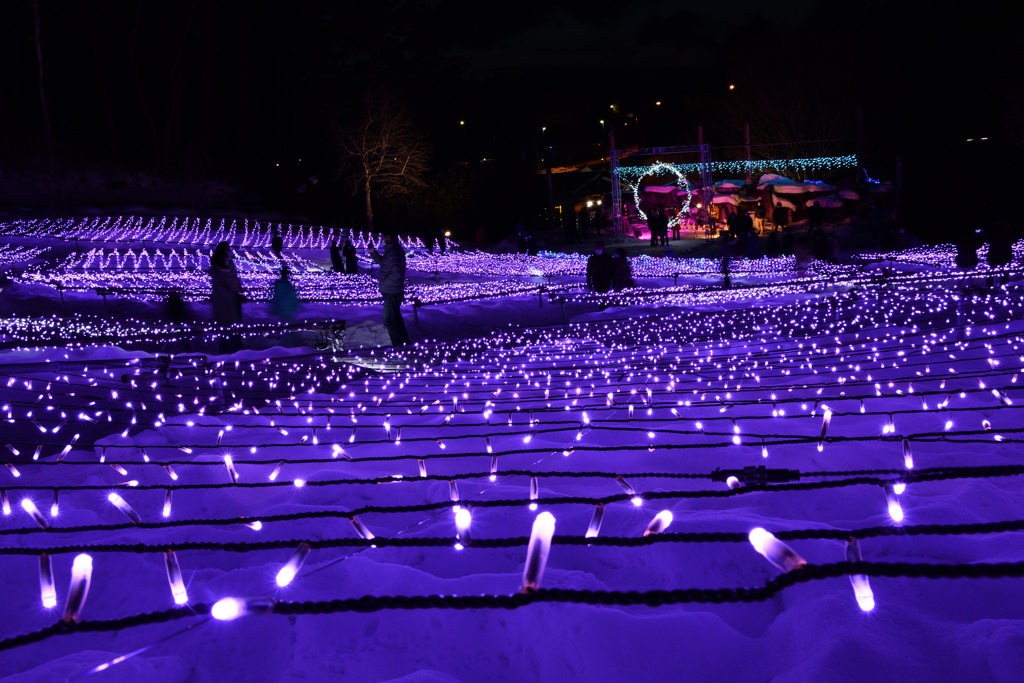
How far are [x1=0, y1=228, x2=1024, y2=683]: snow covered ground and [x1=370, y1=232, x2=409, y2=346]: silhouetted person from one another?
310 centimetres

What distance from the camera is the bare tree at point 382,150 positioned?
2688 cm

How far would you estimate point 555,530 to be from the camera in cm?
226

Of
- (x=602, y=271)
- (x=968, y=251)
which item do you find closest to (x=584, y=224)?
(x=602, y=271)

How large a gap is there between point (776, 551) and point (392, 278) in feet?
24.2

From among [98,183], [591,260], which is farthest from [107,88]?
[591,260]

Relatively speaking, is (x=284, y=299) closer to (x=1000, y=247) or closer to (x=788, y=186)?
(x=1000, y=247)

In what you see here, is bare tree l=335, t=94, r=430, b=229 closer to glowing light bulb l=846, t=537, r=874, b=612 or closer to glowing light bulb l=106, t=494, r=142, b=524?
glowing light bulb l=106, t=494, r=142, b=524

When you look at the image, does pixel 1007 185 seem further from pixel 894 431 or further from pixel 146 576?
→ pixel 146 576

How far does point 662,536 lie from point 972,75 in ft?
102

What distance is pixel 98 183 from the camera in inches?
961

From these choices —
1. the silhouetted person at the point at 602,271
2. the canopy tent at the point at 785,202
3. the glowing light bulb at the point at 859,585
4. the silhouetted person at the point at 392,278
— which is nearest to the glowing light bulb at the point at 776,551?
the glowing light bulb at the point at 859,585

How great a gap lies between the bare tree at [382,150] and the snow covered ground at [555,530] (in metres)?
22.9

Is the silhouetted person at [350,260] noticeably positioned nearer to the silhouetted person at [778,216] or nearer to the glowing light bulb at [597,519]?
the silhouetted person at [778,216]

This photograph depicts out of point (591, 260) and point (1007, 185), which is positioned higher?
point (1007, 185)
